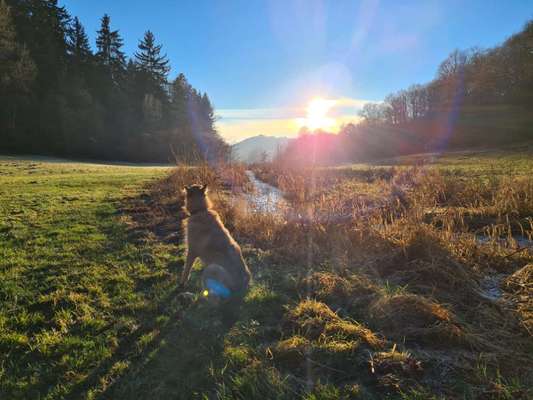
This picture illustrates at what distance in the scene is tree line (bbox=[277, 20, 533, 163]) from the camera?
46531mm

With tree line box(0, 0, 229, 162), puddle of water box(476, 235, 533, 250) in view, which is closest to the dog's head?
puddle of water box(476, 235, 533, 250)

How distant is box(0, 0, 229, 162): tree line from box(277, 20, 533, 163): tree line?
2671cm

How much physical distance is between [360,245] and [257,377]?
157 inches

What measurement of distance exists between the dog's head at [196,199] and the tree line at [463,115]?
35.6 m

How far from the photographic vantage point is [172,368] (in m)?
2.96

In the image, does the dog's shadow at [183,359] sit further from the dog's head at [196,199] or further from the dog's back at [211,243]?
the dog's head at [196,199]

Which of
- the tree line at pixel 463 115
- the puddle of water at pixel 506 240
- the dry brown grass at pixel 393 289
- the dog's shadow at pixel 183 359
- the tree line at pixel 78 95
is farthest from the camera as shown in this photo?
the tree line at pixel 463 115

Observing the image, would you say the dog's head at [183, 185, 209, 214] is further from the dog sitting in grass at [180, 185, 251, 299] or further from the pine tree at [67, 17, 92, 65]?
the pine tree at [67, 17, 92, 65]

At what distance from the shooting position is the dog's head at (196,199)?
16.8 ft

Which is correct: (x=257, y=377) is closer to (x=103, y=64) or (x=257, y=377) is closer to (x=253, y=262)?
(x=253, y=262)

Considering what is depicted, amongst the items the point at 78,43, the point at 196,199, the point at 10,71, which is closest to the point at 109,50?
the point at 78,43

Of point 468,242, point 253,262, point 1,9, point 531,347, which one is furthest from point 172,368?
point 1,9

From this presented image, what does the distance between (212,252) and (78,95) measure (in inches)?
1952

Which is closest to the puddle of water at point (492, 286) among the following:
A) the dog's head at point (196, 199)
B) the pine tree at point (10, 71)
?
the dog's head at point (196, 199)
